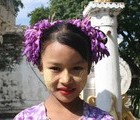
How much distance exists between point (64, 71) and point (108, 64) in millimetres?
3534

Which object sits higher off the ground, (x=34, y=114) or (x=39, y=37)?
Result: (x=39, y=37)

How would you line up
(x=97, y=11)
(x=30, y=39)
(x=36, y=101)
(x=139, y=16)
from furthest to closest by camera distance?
1. (x=139, y=16)
2. (x=36, y=101)
3. (x=97, y=11)
4. (x=30, y=39)

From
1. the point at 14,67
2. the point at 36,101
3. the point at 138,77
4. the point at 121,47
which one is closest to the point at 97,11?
the point at 36,101

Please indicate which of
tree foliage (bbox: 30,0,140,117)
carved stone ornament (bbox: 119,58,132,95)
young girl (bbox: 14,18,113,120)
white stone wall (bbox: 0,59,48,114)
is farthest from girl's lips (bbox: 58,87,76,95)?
tree foliage (bbox: 30,0,140,117)

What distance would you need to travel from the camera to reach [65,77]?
2008 millimetres

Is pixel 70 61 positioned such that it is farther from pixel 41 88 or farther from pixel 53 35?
pixel 41 88

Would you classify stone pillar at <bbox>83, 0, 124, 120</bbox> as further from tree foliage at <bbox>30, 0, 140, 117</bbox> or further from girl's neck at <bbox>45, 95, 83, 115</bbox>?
tree foliage at <bbox>30, 0, 140, 117</bbox>

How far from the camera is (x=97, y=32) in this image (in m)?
2.20

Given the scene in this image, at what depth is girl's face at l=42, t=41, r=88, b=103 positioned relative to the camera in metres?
2.02

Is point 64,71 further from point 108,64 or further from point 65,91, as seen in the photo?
point 108,64

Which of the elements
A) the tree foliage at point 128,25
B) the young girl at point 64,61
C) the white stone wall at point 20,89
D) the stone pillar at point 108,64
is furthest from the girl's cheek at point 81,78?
the tree foliage at point 128,25

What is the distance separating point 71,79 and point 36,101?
974 cm

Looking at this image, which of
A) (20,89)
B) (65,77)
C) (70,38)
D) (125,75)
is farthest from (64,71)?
(20,89)

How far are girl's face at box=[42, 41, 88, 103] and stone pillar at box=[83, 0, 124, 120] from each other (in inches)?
130
